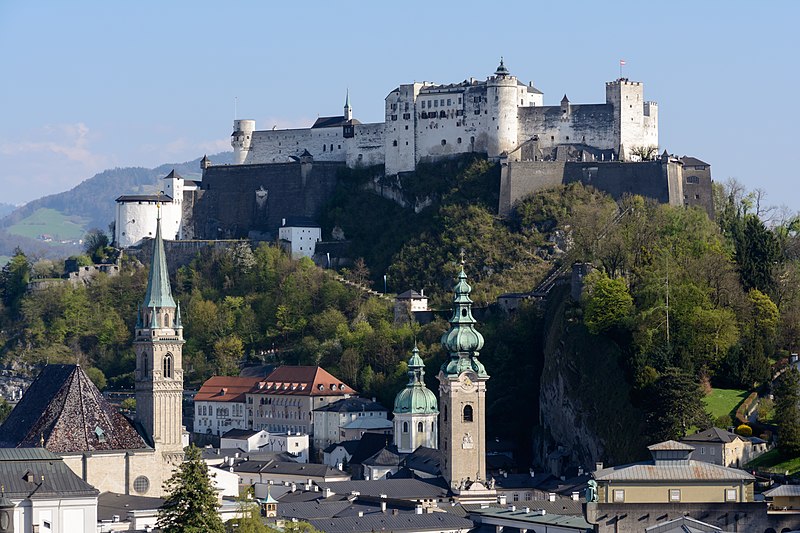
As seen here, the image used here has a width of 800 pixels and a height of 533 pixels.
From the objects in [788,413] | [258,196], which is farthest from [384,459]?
[258,196]

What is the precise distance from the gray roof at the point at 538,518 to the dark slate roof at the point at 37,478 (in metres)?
19.5

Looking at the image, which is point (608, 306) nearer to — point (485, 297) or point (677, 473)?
point (485, 297)

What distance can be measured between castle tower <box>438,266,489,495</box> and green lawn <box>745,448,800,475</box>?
15.7 metres

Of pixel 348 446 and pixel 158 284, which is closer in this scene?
pixel 158 284

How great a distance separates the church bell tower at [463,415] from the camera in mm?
98500

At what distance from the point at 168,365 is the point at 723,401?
84.9 feet

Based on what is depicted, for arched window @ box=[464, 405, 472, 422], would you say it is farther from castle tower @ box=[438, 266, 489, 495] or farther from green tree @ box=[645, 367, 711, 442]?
green tree @ box=[645, 367, 711, 442]

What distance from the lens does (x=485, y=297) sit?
412ft

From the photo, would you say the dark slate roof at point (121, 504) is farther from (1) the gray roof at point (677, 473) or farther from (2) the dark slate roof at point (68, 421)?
(1) the gray roof at point (677, 473)

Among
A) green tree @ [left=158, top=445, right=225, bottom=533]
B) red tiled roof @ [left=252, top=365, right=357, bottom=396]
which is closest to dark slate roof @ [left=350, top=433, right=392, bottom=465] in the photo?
red tiled roof @ [left=252, top=365, right=357, bottom=396]

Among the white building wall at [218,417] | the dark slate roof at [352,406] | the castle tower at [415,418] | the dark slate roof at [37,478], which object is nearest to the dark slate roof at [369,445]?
the castle tower at [415,418]

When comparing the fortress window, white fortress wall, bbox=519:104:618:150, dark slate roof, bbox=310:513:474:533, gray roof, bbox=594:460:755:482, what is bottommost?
dark slate roof, bbox=310:513:474:533

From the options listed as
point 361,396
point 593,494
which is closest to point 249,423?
point 361,396

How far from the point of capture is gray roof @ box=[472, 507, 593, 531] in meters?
80.4
